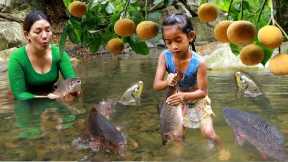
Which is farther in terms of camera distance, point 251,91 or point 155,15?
point 251,91

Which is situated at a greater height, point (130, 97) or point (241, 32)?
point (241, 32)

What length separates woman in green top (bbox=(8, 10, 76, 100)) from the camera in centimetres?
613

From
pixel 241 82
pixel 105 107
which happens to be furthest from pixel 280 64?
pixel 241 82

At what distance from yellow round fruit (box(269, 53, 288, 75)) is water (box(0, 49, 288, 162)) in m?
1.83

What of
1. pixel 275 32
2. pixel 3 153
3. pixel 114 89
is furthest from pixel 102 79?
pixel 275 32

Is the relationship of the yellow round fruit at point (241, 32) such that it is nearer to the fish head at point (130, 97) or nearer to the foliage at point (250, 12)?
the foliage at point (250, 12)

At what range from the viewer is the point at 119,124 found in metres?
5.24

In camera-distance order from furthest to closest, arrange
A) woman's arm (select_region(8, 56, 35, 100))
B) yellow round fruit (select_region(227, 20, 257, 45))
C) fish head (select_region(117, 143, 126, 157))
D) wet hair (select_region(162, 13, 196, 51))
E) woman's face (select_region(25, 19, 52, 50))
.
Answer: woman's arm (select_region(8, 56, 35, 100))
woman's face (select_region(25, 19, 52, 50))
wet hair (select_region(162, 13, 196, 51))
fish head (select_region(117, 143, 126, 157))
yellow round fruit (select_region(227, 20, 257, 45))

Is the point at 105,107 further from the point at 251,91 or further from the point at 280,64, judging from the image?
the point at 280,64

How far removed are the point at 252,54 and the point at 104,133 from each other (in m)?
1.83

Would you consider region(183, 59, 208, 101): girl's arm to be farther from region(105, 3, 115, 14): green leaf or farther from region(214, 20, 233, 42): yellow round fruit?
region(214, 20, 233, 42): yellow round fruit

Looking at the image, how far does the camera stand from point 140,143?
4.30 meters

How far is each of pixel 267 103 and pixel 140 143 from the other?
8.00 feet

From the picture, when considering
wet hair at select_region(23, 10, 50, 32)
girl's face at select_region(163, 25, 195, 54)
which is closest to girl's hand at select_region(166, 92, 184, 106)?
girl's face at select_region(163, 25, 195, 54)
